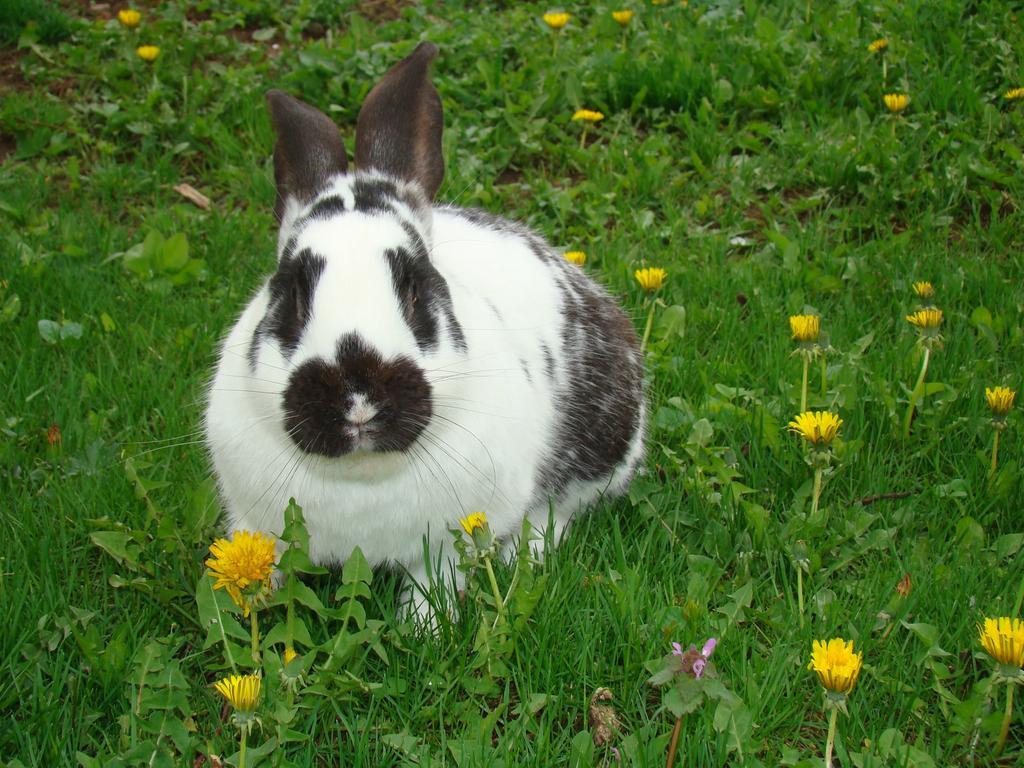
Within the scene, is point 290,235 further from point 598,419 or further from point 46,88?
point 46,88

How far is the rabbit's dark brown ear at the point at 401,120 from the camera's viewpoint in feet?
10.9

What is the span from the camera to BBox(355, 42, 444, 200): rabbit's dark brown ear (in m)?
3.31

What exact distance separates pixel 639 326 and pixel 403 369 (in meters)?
1.84

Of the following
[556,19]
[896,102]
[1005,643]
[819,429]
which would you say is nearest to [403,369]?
[819,429]

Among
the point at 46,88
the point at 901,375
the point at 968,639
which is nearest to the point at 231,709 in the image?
the point at 968,639

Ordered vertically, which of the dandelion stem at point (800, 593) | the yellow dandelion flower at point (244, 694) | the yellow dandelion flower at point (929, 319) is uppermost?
the yellow dandelion flower at point (244, 694)

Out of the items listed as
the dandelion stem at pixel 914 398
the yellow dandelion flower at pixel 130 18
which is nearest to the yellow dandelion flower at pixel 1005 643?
the dandelion stem at pixel 914 398

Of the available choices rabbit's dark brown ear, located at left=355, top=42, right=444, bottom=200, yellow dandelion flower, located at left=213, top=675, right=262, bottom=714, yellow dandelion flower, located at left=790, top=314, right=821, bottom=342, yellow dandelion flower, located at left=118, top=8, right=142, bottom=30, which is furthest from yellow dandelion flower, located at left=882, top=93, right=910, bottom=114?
yellow dandelion flower, located at left=213, top=675, right=262, bottom=714

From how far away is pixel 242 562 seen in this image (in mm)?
2525

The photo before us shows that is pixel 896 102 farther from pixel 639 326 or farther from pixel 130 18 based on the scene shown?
pixel 130 18

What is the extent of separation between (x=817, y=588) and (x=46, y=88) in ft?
15.5

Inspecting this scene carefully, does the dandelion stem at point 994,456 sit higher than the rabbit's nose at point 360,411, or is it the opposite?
the rabbit's nose at point 360,411

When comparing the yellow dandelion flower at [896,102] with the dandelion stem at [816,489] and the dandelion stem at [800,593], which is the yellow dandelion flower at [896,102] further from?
the dandelion stem at [800,593]

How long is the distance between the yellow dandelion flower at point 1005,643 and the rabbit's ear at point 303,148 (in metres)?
2.00
